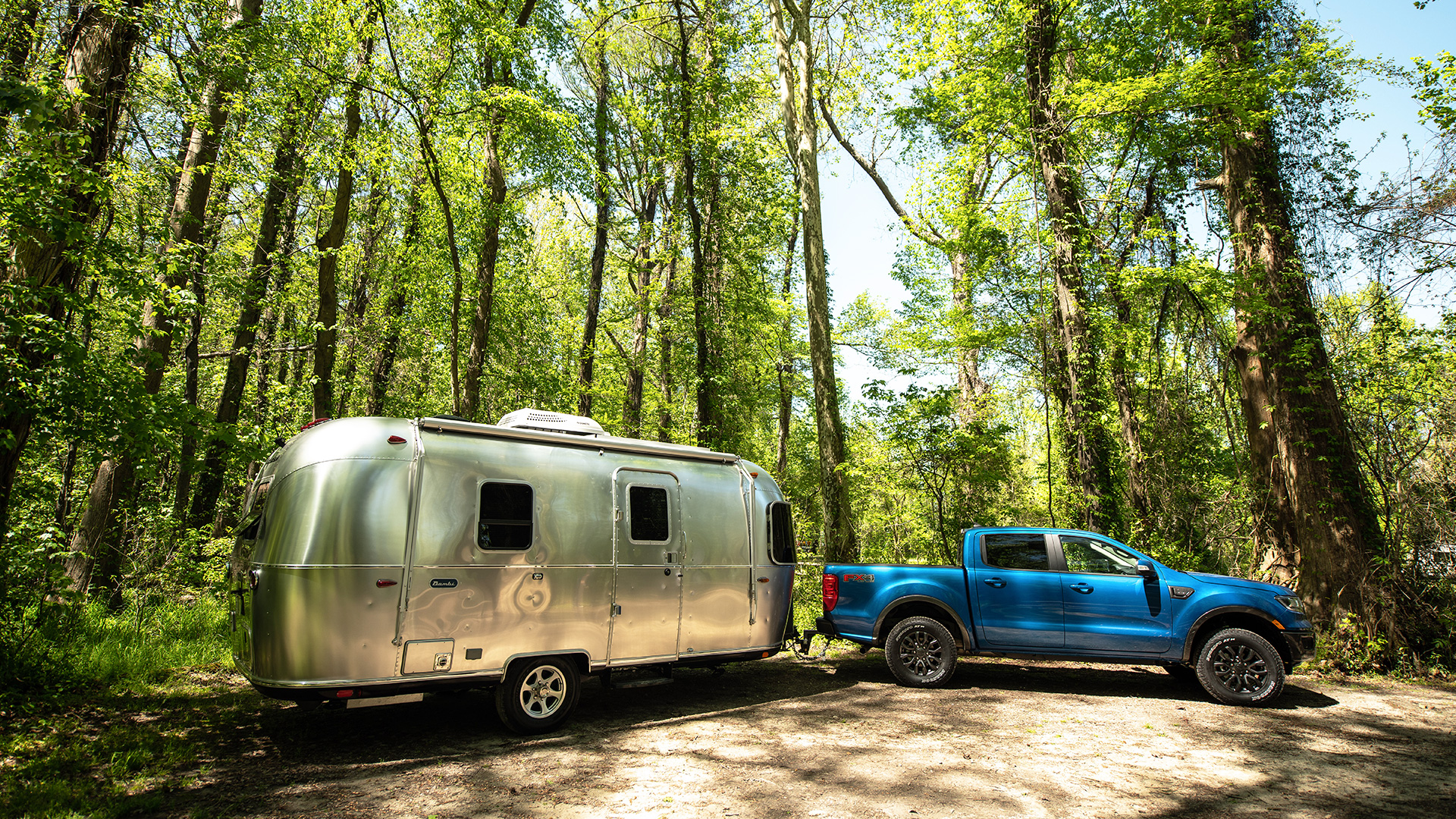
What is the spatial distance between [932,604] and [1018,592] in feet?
3.16

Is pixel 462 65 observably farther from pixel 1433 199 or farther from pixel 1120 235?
pixel 1433 199

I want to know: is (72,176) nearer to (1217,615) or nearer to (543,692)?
(543,692)

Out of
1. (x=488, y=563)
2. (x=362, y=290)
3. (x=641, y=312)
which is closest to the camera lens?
(x=488, y=563)

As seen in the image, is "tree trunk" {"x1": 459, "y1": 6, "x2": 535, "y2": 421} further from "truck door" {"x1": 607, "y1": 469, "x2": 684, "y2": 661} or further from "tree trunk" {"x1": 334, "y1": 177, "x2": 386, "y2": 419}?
"truck door" {"x1": 607, "y1": 469, "x2": 684, "y2": 661}

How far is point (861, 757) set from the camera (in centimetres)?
581

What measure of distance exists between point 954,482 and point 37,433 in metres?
12.4

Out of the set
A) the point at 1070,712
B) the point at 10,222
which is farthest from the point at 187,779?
the point at 1070,712

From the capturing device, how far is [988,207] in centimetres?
1716

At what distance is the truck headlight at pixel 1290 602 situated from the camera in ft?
25.5

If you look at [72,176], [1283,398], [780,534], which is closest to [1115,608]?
[780,534]

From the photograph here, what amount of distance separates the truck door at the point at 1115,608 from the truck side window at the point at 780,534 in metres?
3.10

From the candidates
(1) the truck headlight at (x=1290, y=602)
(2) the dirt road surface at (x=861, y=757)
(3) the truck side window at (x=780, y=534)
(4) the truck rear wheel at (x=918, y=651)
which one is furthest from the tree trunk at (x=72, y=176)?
(1) the truck headlight at (x=1290, y=602)

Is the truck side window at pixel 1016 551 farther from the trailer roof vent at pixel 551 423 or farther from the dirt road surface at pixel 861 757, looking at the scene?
the trailer roof vent at pixel 551 423

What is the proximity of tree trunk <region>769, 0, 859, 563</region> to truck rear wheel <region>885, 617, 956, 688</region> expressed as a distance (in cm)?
440
